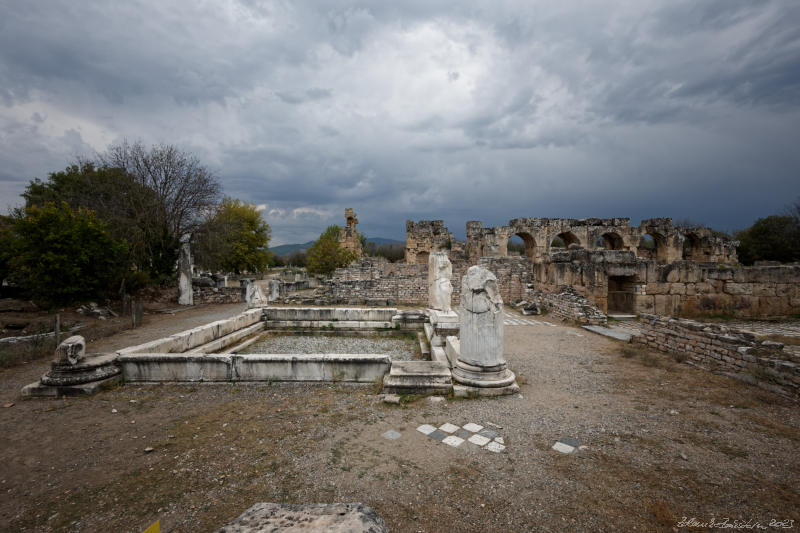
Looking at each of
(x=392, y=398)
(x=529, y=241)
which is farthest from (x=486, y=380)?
(x=529, y=241)

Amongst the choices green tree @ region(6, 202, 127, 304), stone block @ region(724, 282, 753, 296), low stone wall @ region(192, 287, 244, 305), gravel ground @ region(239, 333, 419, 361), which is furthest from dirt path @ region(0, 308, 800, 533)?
low stone wall @ region(192, 287, 244, 305)

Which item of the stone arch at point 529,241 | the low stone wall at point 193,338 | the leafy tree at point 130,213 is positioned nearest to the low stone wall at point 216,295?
the leafy tree at point 130,213

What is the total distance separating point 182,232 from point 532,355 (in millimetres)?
17252

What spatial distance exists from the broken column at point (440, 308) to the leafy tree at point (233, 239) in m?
13.1

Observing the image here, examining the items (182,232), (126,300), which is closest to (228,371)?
(126,300)

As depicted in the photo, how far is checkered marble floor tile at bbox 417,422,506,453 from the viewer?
346 cm

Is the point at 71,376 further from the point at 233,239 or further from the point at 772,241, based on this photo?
the point at 772,241

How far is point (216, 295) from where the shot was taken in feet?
55.5

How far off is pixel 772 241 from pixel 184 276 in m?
38.3

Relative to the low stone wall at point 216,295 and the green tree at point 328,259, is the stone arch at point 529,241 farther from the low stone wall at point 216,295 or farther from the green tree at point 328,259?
the low stone wall at point 216,295

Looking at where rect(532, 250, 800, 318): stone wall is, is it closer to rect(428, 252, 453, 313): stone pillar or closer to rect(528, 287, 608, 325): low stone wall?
rect(528, 287, 608, 325): low stone wall

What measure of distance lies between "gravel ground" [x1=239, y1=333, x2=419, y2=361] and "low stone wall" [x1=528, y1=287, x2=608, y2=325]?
538 cm

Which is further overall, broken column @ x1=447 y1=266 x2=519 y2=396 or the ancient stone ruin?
the ancient stone ruin

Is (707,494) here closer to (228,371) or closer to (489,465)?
(489,465)
